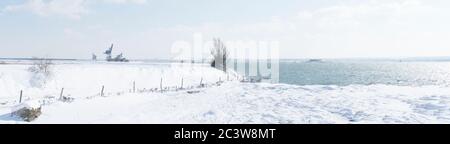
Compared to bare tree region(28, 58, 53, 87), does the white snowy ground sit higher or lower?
lower

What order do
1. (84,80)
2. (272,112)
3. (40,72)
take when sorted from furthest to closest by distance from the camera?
(84,80) → (40,72) → (272,112)

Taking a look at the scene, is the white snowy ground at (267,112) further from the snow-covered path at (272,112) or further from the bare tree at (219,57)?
the bare tree at (219,57)

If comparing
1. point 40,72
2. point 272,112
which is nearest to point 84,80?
point 40,72

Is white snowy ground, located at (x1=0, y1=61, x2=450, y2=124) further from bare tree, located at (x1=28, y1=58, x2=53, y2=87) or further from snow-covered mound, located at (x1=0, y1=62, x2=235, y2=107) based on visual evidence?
bare tree, located at (x1=28, y1=58, x2=53, y2=87)

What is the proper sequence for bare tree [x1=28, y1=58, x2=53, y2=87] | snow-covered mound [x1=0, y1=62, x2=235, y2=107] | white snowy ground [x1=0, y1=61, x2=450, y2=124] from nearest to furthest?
white snowy ground [x1=0, y1=61, x2=450, y2=124]
snow-covered mound [x1=0, y1=62, x2=235, y2=107]
bare tree [x1=28, y1=58, x2=53, y2=87]

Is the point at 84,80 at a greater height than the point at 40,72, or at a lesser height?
lesser

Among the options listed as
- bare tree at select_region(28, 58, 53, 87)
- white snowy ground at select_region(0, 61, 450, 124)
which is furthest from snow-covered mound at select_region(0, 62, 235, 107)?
white snowy ground at select_region(0, 61, 450, 124)

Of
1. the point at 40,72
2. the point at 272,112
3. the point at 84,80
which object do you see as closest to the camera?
the point at 272,112

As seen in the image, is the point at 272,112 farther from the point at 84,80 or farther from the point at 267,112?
the point at 84,80
